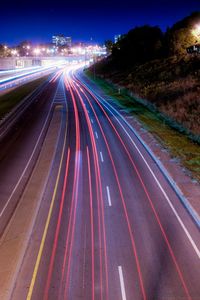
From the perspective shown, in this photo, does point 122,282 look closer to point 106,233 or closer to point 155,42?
point 106,233

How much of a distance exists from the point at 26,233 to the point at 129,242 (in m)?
5.90

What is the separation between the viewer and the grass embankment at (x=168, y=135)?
33406 mm

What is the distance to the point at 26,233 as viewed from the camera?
21078mm

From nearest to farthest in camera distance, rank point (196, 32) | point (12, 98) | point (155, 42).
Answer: point (12, 98) < point (196, 32) < point (155, 42)

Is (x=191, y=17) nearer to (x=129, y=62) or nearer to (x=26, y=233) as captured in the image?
(x=129, y=62)

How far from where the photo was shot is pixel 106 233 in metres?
21.4

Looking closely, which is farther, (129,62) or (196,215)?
(129,62)

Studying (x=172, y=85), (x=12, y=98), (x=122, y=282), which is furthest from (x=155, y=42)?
(x=122, y=282)

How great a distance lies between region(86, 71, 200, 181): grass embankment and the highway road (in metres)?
2.98

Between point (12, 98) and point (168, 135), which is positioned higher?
point (12, 98)

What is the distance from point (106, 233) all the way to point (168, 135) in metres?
23.3

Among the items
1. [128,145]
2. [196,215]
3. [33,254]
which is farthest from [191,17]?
[33,254]

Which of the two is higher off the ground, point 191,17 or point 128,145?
point 191,17

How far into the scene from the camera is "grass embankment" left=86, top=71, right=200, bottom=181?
110 ft
